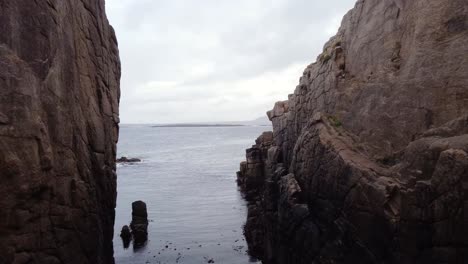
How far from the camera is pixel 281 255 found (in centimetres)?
2567

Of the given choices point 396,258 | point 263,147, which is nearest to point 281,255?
point 396,258

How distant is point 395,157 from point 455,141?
3502 mm

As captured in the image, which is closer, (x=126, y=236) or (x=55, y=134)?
(x=55, y=134)

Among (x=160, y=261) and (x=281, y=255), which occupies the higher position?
(x=281, y=255)

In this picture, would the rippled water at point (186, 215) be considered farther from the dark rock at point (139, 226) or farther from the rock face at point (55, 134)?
the rock face at point (55, 134)

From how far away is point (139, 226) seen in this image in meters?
37.5

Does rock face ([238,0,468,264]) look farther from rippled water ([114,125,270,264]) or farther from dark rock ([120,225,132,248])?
dark rock ([120,225,132,248])

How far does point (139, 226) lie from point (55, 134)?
21490 mm

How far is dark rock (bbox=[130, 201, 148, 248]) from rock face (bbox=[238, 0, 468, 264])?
47.0 ft

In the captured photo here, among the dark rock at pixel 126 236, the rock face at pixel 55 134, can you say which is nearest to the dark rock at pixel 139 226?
the dark rock at pixel 126 236

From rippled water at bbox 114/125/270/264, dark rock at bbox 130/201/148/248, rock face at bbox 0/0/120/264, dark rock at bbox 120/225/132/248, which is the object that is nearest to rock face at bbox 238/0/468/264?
rippled water at bbox 114/125/270/264

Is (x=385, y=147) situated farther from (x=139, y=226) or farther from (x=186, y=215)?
(x=186, y=215)

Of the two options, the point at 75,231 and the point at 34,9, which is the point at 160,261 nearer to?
the point at 75,231

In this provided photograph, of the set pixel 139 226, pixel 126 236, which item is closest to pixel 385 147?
pixel 139 226
